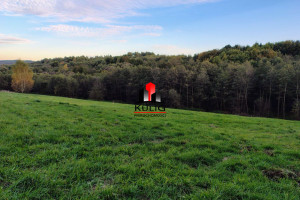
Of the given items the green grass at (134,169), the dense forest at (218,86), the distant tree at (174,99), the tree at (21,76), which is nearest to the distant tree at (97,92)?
the dense forest at (218,86)

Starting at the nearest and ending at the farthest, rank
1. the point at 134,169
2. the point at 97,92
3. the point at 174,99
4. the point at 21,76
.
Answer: the point at 134,169 → the point at 174,99 → the point at 21,76 → the point at 97,92

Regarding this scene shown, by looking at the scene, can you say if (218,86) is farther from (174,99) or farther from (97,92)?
(97,92)

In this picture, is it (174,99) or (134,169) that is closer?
(134,169)

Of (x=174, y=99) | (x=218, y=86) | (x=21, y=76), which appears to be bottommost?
(x=174, y=99)

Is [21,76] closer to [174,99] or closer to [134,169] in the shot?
[174,99]

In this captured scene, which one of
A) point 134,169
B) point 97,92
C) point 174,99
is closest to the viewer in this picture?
point 134,169

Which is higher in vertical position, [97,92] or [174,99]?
[97,92]

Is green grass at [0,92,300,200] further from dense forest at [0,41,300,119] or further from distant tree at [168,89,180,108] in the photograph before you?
dense forest at [0,41,300,119]

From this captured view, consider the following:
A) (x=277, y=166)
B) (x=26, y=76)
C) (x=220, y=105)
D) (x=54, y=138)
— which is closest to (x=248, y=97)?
(x=220, y=105)

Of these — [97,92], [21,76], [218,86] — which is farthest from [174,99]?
[21,76]

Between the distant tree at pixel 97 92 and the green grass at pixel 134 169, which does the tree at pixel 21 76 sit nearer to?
the distant tree at pixel 97 92

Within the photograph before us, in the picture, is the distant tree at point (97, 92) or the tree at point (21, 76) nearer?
the tree at point (21, 76)

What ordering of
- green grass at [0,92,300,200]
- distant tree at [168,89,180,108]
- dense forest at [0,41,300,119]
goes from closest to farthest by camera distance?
green grass at [0,92,300,200] < dense forest at [0,41,300,119] < distant tree at [168,89,180,108]

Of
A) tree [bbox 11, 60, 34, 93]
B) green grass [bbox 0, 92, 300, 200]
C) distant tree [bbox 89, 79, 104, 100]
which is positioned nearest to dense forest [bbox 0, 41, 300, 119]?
distant tree [bbox 89, 79, 104, 100]
